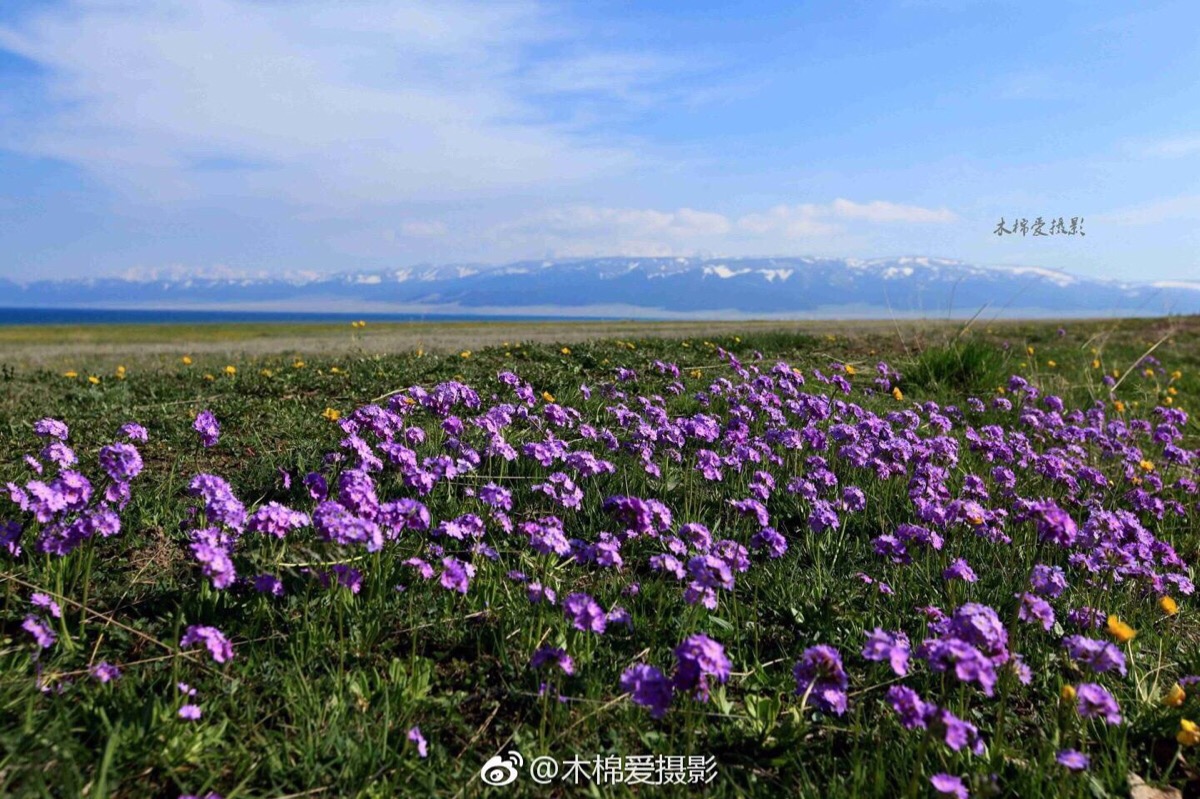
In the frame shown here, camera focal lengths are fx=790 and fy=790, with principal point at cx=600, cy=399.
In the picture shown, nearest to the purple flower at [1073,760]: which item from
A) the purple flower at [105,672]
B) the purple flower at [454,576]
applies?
the purple flower at [454,576]

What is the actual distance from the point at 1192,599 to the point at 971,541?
1.16 meters

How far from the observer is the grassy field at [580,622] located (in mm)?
2461

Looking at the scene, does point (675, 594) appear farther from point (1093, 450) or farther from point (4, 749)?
point (1093, 450)

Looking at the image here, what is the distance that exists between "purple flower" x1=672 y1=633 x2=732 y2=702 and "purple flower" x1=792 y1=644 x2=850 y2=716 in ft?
0.94

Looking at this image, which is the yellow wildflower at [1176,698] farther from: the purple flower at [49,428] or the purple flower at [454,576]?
the purple flower at [49,428]

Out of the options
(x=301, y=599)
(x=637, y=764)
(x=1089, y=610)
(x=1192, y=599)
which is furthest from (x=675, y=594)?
(x=1192, y=599)

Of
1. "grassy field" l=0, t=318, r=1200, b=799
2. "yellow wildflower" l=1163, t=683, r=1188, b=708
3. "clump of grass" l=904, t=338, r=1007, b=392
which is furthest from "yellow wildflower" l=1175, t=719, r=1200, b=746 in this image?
"clump of grass" l=904, t=338, r=1007, b=392

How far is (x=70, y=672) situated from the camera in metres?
2.72

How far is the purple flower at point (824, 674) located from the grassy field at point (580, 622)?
0.03ft

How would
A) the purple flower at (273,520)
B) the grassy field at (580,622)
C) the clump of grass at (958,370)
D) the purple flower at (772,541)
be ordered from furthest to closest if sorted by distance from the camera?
1. the clump of grass at (958,370)
2. the purple flower at (772,541)
3. the purple flower at (273,520)
4. the grassy field at (580,622)

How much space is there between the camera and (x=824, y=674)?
2.38 metres

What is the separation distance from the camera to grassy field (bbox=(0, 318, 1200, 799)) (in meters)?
2.46

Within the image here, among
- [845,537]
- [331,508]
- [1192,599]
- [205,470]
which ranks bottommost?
[1192,599]

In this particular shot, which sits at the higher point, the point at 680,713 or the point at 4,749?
the point at 4,749
